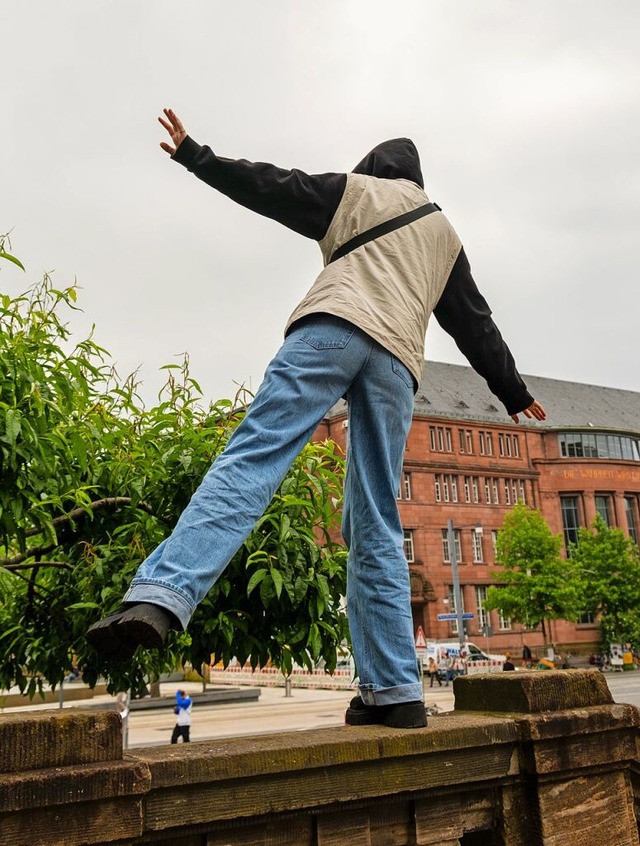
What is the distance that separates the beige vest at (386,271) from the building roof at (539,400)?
48.1 m

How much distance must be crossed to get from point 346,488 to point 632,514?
63.0m

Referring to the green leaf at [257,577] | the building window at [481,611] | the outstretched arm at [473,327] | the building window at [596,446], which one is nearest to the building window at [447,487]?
the building window at [481,611]

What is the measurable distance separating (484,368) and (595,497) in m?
60.1

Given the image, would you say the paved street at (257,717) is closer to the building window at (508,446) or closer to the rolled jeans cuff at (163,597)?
the rolled jeans cuff at (163,597)

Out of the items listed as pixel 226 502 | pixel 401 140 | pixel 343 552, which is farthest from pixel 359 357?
pixel 343 552

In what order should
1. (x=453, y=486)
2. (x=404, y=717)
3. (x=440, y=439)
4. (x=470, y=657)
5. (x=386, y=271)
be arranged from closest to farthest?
(x=404, y=717) → (x=386, y=271) → (x=470, y=657) → (x=453, y=486) → (x=440, y=439)

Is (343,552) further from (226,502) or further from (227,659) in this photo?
(226,502)

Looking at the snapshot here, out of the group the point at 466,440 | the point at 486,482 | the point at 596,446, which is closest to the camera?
the point at 466,440

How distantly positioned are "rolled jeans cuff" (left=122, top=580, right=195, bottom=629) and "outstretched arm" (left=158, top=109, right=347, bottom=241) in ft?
4.08

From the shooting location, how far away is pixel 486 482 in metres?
56.7

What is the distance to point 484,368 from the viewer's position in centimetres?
330

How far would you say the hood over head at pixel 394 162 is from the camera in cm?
321

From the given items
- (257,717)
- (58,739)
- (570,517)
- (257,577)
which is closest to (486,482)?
(570,517)

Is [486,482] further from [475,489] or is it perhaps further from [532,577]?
[532,577]
